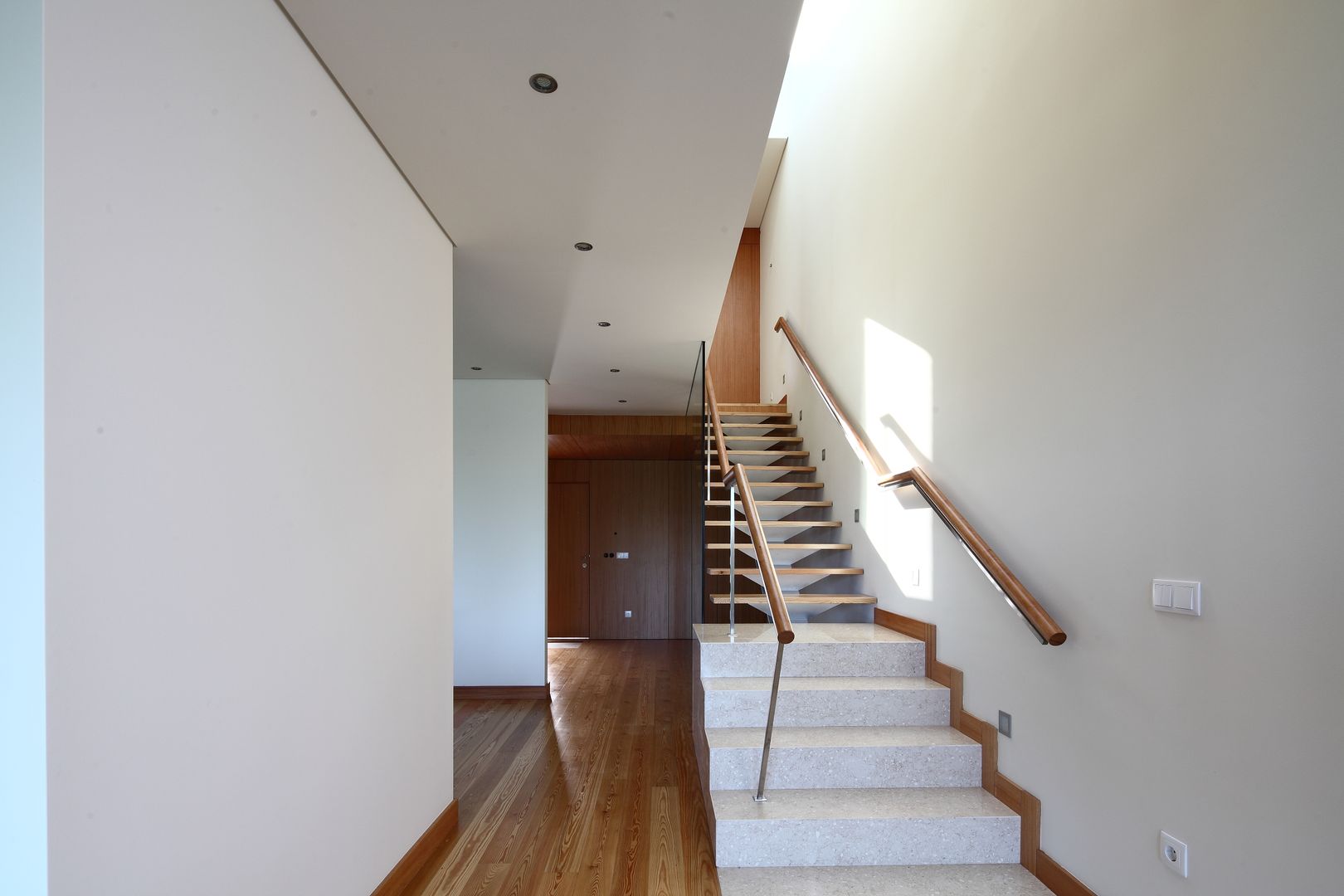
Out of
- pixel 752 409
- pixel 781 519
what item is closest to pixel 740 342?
pixel 752 409

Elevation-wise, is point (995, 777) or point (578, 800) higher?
point (995, 777)

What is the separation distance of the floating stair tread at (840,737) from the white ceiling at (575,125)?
2.13 m

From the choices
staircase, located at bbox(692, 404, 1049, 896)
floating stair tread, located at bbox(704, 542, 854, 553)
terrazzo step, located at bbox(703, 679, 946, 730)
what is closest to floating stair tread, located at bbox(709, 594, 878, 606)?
staircase, located at bbox(692, 404, 1049, 896)

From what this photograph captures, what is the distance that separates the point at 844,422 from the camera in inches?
192

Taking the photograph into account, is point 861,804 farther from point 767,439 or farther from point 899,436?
point 767,439

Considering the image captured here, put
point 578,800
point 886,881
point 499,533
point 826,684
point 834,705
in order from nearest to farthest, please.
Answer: point 886,881
point 834,705
point 826,684
point 578,800
point 499,533

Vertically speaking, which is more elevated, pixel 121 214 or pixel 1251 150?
pixel 1251 150

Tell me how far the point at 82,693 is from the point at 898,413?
144 inches

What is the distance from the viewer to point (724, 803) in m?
3.04

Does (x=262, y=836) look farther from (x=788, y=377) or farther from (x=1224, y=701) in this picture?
(x=788, y=377)

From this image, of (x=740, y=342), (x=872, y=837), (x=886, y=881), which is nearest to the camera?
(x=886, y=881)

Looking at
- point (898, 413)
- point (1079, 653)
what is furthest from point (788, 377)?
point (1079, 653)

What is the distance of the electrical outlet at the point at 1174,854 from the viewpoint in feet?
6.63

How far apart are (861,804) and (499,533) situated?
156 inches
